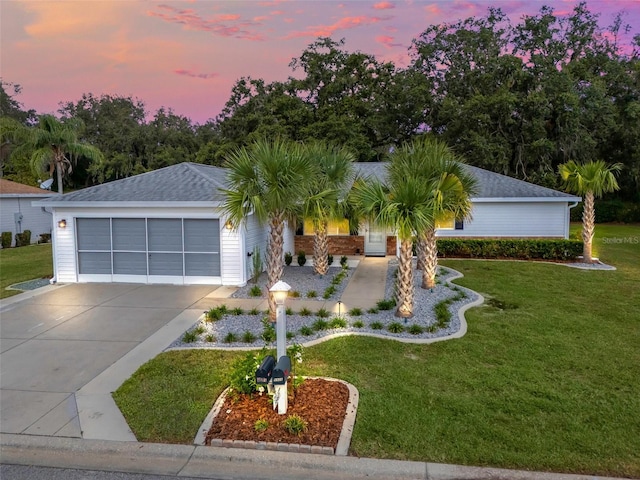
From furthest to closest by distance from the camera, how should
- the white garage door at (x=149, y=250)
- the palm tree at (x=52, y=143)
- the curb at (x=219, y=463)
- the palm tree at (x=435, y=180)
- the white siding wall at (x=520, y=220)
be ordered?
the palm tree at (x=52, y=143)
the white siding wall at (x=520, y=220)
the white garage door at (x=149, y=250)
the palm tree at (x=435, y=180)
the curb at (x=219, y=463)

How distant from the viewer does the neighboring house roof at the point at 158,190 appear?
12.1 meters

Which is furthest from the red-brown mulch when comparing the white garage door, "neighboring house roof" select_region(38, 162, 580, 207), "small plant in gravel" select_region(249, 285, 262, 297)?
the white garage door

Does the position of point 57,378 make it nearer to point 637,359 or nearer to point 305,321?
point 305,321

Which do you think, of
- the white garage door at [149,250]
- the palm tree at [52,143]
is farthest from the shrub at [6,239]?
the white garage door at [149,250]

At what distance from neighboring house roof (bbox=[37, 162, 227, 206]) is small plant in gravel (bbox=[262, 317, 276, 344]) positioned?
171 inches

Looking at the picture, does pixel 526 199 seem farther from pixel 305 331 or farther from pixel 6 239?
pixel 6 239

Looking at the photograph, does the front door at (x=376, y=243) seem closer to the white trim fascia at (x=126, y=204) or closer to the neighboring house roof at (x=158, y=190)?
the neighboring house roof at (x=158, y=190)

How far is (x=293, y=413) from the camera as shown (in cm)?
504

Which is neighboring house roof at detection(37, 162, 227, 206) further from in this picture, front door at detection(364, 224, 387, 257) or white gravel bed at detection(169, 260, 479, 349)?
front door at detection(364, 224, 387, 257)

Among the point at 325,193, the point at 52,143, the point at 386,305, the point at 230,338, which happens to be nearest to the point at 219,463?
the point at 230,338

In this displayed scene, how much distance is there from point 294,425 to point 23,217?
77.1 feet

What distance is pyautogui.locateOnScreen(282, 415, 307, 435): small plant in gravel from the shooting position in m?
4.66

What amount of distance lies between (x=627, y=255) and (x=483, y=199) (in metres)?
5.90

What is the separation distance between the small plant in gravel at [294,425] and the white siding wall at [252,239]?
7.31 meters
